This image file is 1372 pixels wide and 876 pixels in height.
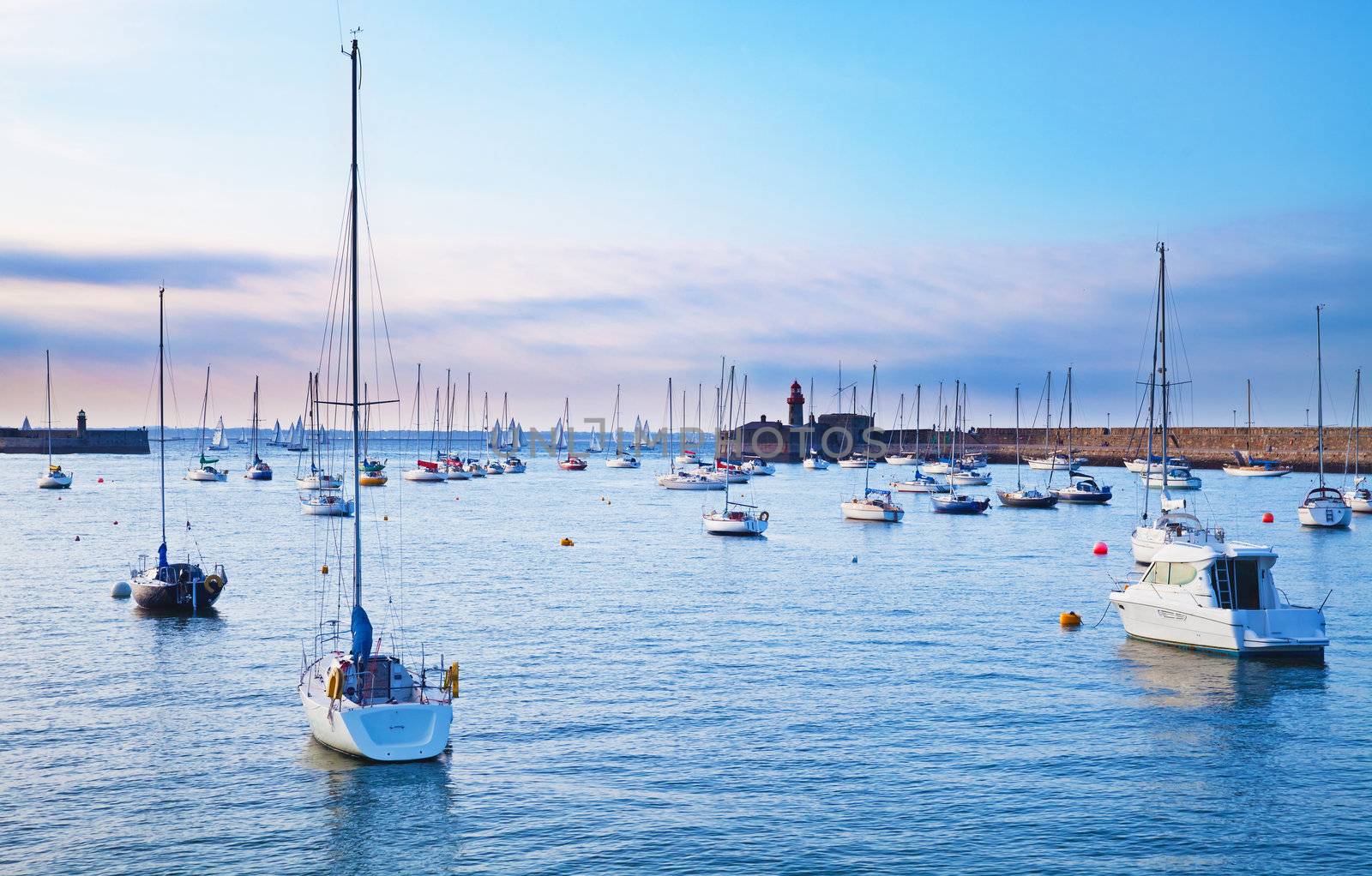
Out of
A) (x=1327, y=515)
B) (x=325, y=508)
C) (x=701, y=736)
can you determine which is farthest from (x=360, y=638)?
(x=1327, y=515)

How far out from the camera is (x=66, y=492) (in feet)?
379

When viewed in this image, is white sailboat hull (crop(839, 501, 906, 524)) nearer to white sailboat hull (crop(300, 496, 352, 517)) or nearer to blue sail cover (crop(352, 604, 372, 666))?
white sailboat hull (crop(300, 496, 352, 517))

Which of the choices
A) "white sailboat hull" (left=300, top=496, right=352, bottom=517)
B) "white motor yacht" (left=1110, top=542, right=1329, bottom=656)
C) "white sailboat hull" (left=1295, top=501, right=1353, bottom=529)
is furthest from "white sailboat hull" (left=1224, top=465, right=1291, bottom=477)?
"white motor yacht" (left=1110, top=542, right=1329, bottom=656)

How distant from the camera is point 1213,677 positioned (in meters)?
32.6

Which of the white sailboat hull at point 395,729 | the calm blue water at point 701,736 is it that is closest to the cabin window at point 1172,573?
the calm blue water at point 701,736

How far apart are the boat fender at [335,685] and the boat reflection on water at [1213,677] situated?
785 inches

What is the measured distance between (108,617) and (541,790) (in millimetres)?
26598

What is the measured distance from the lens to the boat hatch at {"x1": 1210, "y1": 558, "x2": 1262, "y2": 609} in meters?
34.8

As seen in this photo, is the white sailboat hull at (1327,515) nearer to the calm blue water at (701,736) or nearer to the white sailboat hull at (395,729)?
the calm blue water at (701,736)

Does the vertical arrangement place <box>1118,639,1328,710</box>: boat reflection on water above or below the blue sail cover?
below

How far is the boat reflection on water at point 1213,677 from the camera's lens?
3009 centimetres

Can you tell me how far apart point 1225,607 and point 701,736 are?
18.3 metres

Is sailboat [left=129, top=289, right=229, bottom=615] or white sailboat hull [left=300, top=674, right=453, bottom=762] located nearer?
white sailboat hull [left=300, top=674, right=453, bottom=762]

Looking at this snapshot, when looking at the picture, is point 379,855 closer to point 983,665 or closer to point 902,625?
point 983,665
